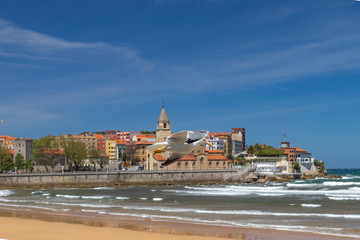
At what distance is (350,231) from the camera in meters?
21.4

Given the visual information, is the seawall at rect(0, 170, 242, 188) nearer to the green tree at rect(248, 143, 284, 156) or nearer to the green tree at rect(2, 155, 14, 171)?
the green tree at rect(2, 155, 14, 171)

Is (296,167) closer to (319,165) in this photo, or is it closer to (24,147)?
(319,165)

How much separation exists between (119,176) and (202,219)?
4509 cm

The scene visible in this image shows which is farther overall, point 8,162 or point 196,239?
point 8,162

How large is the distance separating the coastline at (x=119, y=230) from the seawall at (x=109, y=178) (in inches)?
1592

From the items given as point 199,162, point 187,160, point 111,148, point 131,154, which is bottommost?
point 199,162

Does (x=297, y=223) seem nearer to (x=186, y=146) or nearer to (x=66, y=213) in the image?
(x=66, y=213)

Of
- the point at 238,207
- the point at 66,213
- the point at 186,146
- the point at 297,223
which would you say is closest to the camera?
the point at 186,146

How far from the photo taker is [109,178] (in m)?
69.8

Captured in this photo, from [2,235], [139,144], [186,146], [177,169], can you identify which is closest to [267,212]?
[2,235]

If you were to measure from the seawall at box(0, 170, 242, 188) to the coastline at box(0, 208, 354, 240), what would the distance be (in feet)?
133

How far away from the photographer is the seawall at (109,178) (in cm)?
6569

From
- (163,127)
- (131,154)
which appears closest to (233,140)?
(131,154)

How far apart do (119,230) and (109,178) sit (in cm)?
4830
